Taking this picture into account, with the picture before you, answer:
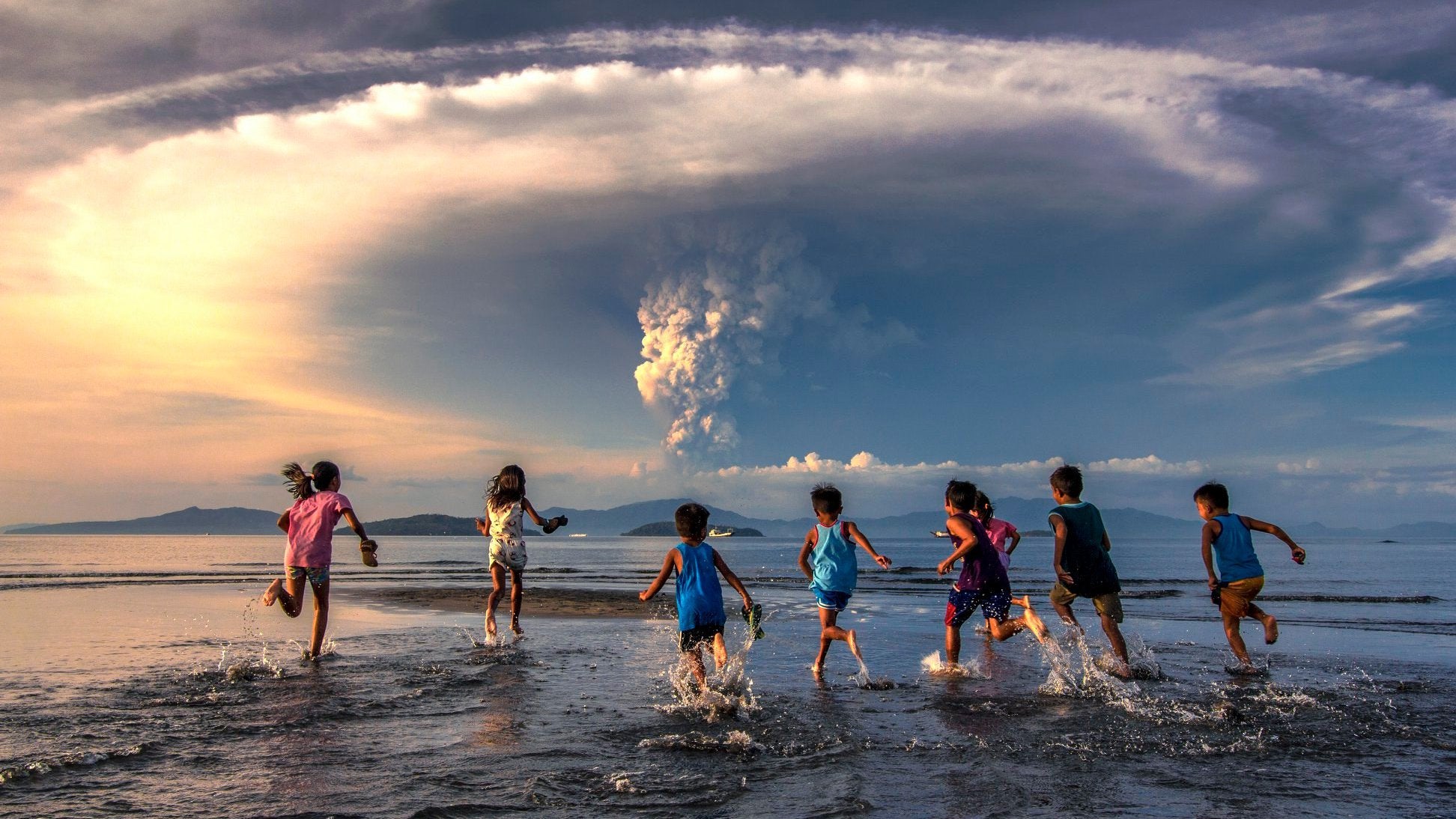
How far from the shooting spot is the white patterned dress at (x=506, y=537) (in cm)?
1202

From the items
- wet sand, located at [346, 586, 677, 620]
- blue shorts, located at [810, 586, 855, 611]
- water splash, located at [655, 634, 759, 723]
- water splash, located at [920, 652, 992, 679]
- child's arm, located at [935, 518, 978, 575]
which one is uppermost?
child's arm, located at [935, 518, 978, 575]

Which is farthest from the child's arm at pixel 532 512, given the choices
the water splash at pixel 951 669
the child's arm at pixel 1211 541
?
the child's arm at pixel 1211 541

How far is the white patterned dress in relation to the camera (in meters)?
12.0

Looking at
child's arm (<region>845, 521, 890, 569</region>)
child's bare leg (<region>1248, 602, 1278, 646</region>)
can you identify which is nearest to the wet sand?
child's arm (<region>845, 521, 890, 569</region>)

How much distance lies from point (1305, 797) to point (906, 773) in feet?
7.21

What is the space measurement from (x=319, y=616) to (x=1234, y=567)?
1054 cm

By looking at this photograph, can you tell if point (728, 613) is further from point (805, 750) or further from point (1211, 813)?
point (1211, 813)

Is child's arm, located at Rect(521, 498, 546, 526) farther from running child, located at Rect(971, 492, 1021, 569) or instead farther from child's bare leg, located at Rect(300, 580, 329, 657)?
running child, located at Rect(971, 492, 1021, 569)

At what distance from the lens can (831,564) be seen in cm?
901

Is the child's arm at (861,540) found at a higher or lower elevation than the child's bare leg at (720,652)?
higher

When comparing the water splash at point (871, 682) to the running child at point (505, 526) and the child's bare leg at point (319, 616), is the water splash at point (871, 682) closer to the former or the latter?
the running child at point (505, 526)

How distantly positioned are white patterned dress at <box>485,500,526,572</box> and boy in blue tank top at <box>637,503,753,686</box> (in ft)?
15.5

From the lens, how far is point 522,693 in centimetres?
811

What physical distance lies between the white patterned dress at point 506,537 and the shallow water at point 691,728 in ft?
4.10
